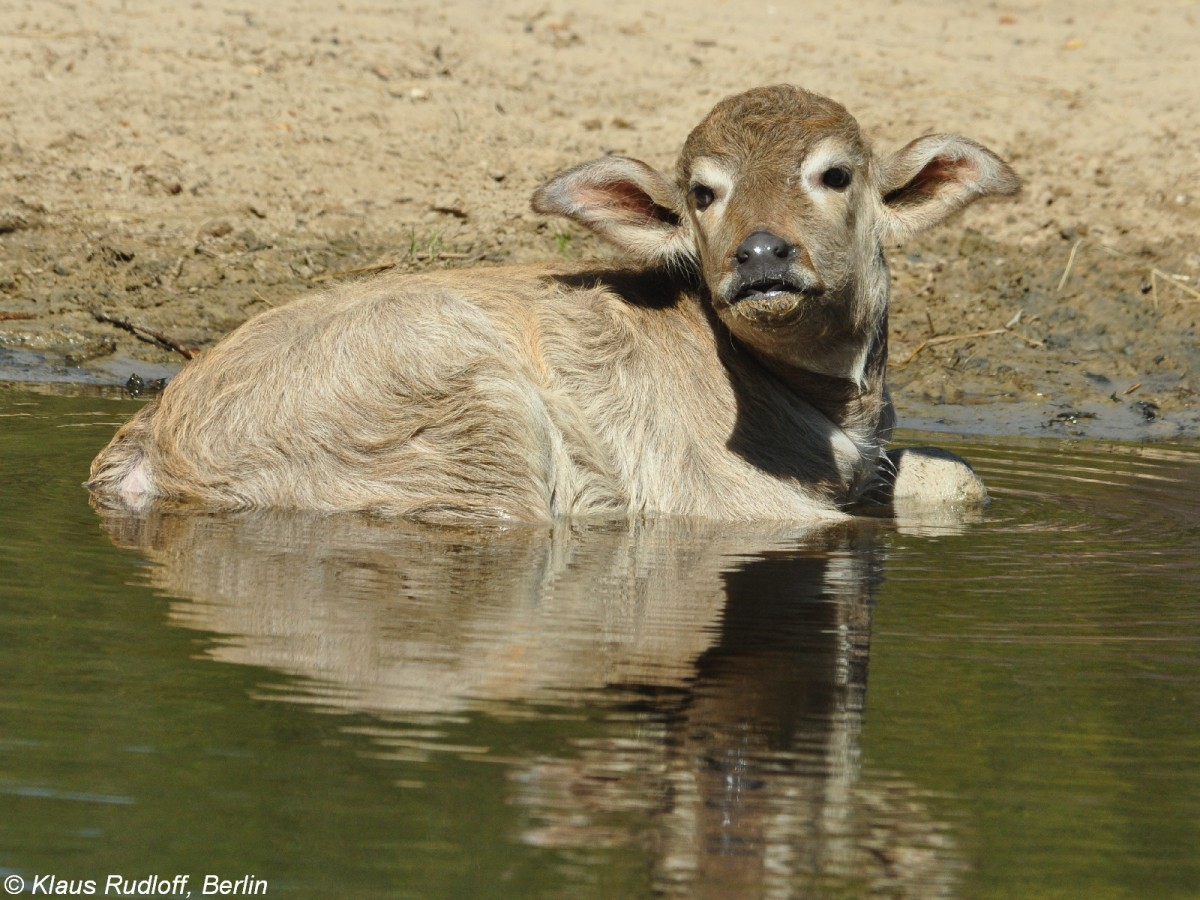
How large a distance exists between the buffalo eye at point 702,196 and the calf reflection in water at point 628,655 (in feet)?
4.47

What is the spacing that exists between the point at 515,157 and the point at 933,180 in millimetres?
6394

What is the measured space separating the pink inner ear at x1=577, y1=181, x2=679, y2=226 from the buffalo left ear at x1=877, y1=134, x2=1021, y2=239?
98cm

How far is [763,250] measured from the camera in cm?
681

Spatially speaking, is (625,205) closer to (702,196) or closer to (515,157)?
(702,196)

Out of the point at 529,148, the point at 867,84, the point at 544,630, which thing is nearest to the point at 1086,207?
the point at 867,84

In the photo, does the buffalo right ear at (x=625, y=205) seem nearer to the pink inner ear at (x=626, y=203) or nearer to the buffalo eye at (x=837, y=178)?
the pink inner ear at (x=626, y=203)

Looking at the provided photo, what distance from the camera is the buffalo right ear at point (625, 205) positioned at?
7.82 meters

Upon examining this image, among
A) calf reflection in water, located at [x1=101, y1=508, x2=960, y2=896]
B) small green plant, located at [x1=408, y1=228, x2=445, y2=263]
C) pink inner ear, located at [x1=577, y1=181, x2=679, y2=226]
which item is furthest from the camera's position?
small green plant, located at [x1=408, y1=228, x2=445, y2=263]

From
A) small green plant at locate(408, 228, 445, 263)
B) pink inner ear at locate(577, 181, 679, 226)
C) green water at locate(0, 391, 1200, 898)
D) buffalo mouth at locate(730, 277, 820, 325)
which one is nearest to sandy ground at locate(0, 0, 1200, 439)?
small green plant at locate(408, 228, 445, 263)

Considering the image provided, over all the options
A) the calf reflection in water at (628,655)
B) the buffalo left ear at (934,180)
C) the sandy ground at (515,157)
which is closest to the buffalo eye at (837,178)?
the buffalo left ear at (934,180)

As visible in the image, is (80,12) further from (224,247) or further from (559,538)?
(559,538)

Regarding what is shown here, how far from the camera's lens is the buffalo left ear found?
25.9ft

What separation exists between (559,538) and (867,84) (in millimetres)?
9010

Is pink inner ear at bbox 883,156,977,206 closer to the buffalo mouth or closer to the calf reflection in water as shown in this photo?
the buffalo mouth
